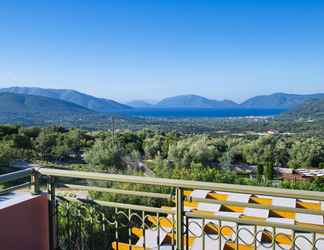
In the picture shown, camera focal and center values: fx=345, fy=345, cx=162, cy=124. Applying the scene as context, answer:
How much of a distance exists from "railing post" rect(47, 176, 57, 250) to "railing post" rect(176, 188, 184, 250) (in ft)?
3.48

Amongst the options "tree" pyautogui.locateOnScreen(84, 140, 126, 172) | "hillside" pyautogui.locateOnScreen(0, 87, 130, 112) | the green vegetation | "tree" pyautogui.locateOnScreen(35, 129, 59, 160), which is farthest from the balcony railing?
"hillside" pyautogui.locateOnScreen(0, 87, 130, 112)

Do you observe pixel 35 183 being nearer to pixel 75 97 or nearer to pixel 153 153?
pixel 153 153

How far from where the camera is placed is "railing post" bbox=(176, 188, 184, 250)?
2.23 metres

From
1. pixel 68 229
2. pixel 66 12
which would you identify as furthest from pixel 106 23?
pixel 68 229

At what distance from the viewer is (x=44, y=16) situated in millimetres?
13914

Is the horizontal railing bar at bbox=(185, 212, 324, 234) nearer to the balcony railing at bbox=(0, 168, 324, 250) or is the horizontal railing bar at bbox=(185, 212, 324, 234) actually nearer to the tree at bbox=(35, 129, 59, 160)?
the balcony railing at bbox=(0, 168, 324, 250)

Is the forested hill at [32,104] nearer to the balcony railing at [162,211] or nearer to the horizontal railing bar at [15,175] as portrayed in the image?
the balcony railing at [162,211]

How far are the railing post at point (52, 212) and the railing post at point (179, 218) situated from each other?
1.06 metres

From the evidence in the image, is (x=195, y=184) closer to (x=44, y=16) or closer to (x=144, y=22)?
(x=44, y=16)

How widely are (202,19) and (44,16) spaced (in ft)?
27.9

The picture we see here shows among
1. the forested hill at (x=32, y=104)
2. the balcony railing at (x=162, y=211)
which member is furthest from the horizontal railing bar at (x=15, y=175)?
the forested hill at (x=32, y=104)

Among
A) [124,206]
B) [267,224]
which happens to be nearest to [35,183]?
[124,206]

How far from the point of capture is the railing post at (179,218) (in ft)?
7.32

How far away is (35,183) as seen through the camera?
2.81m
